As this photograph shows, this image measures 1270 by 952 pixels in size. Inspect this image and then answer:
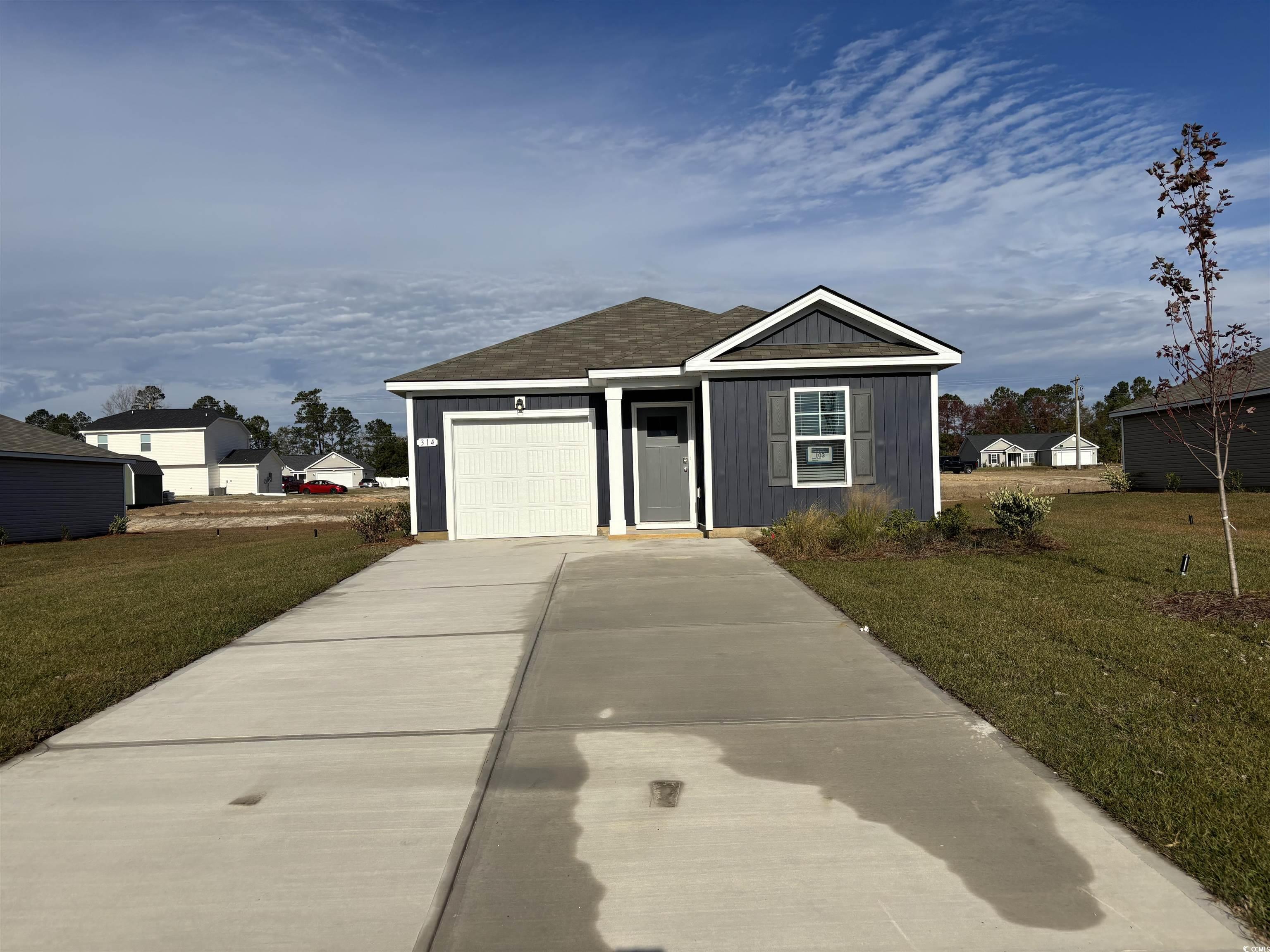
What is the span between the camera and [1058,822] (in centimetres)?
344

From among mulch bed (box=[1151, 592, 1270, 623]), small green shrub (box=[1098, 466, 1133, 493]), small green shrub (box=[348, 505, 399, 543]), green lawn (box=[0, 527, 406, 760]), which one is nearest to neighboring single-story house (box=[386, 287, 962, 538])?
small green shrub (box=[348, 505, 399, 543])

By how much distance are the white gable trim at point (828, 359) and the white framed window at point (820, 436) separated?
0.53 metres

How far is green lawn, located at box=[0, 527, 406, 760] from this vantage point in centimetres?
556

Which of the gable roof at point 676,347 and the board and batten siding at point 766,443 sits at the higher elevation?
the gable roof at point 676,347

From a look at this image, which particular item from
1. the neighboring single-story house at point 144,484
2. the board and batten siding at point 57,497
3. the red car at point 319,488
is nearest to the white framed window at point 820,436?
the board and batten siding at point 57,497

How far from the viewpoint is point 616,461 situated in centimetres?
1370

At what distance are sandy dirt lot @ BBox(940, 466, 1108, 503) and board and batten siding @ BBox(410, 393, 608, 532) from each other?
37.5 ft

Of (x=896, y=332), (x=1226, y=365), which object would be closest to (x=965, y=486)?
(x=896, y=332)

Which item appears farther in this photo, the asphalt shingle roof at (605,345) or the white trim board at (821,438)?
the asphalt shingle roof at (605,345)

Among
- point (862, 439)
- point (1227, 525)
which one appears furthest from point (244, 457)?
point (1227, 525)

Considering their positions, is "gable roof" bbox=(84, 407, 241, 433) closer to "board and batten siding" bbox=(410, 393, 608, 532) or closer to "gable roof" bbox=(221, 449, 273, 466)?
"gable roof" bbox=(221, 449, 273, 466)

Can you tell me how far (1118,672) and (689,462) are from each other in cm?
963

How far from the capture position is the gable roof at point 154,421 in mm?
52688

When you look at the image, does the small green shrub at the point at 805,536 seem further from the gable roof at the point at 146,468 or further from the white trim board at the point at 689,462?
the gable roof at the point at 146,468
